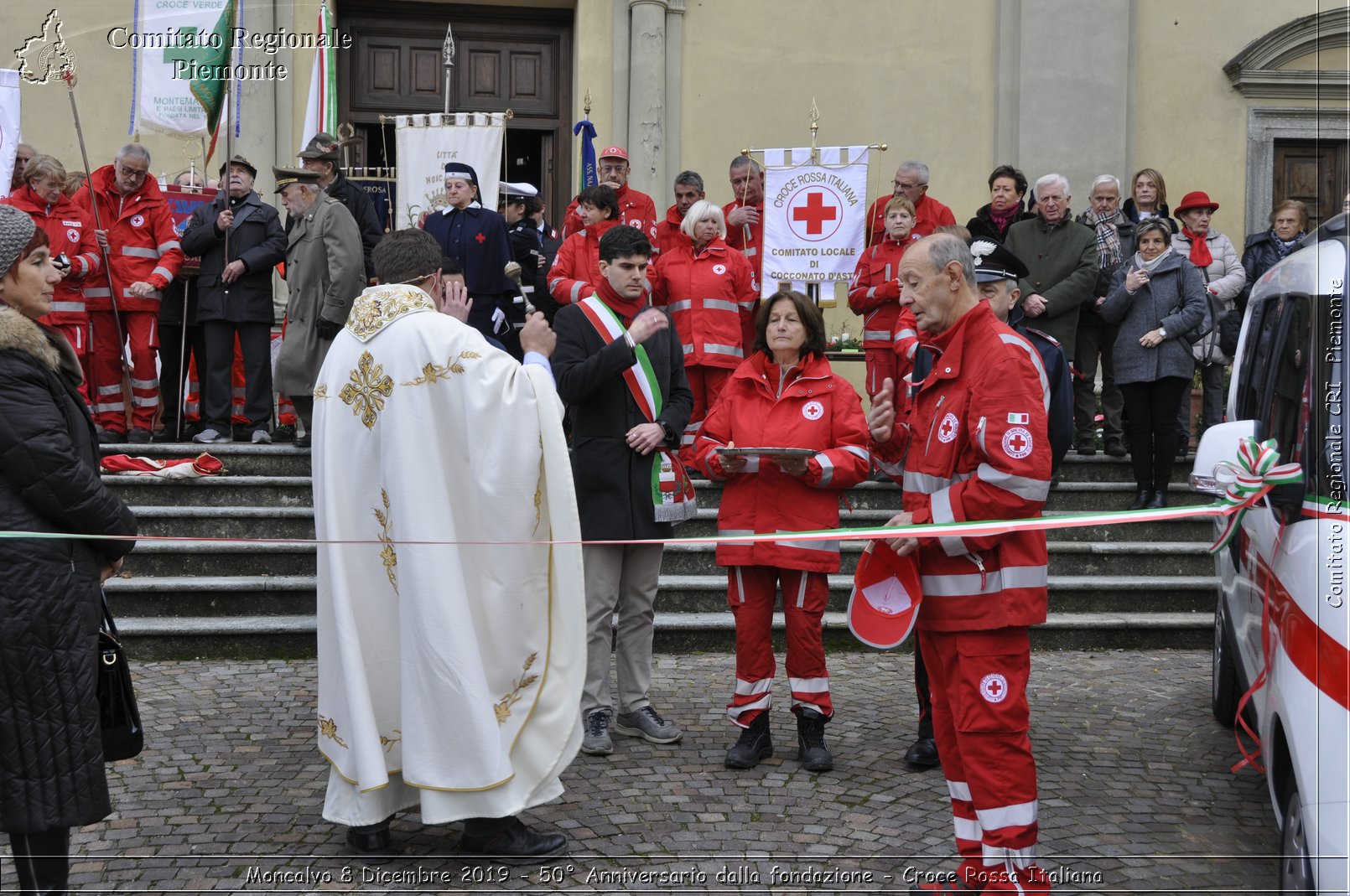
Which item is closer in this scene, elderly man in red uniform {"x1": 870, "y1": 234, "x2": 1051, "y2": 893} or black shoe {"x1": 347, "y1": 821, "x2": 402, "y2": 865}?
elderly man in red uniform {"x1": 870, "y1": 234, "x2": 1051, "y2": 893}

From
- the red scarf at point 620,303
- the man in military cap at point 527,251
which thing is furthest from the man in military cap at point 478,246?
the red scarf at point 620,303

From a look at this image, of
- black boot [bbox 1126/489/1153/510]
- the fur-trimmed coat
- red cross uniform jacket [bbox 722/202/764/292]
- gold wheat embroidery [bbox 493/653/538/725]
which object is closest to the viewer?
the fur-trimmed coat

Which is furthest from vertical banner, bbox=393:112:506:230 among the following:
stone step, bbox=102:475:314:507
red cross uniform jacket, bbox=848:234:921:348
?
red cross uniform jacket, bbox=848:234:921:348

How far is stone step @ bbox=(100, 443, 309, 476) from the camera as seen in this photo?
9.04 meters

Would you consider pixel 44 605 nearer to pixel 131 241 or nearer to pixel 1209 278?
pixel 131 241

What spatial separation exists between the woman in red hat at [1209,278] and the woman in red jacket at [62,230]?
8.16 meters

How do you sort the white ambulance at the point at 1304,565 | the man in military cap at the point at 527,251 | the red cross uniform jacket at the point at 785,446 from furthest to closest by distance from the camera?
the man in military cap at the point at 527,251 < the red cross uniform jacket at the point at 785,446 < the white ambulance at the point at 1304,565

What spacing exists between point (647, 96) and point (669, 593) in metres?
6.90

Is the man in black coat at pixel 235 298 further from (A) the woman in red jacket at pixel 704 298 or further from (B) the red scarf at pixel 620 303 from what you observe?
(B) the red scarf at pixel 620 303

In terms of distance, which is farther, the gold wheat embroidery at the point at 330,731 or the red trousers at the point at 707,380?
the red trousers at the point at 707,380

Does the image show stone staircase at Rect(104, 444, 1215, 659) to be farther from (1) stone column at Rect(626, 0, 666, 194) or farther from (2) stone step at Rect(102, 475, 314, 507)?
(1) stone column at Rect(626, 0, 666, 194)

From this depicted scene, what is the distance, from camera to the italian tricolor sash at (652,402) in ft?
19.2

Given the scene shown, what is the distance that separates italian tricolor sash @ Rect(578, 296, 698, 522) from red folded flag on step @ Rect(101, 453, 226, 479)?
156 inches

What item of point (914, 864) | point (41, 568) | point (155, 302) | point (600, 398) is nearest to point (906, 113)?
point (155, 302)
